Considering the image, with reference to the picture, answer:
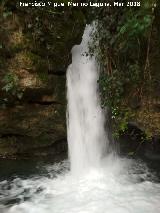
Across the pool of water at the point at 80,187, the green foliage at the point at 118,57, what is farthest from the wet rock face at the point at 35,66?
the pool of water at the point at 80,187

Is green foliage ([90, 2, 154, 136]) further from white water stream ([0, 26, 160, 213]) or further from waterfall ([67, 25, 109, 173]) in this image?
white water stream ([0, 26, 160, 213])

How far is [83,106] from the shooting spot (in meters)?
7.23

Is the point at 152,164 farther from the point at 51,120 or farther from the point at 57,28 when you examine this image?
the point at 57,28

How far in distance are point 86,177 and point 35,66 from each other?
2214 mm

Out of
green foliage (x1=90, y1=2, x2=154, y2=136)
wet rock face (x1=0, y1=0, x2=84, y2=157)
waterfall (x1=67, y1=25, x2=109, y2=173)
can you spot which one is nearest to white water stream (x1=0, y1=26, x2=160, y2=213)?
waterfall (x1=67, y1=25, x2=109, y2=173)

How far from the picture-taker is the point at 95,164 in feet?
23.5

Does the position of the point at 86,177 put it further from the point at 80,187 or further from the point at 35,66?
the point at 35,66

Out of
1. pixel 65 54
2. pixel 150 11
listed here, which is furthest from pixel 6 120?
pixel 150 11

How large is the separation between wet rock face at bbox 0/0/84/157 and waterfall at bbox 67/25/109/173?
0.20 meters

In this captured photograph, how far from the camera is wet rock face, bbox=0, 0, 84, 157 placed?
652 cm

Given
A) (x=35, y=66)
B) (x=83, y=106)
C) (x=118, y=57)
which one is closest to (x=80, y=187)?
(x=83, y=106)

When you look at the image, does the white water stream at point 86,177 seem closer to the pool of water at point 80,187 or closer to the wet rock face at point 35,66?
the pool of water at point 80,187

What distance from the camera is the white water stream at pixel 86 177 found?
18.4ft

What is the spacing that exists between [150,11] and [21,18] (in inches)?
89.3
